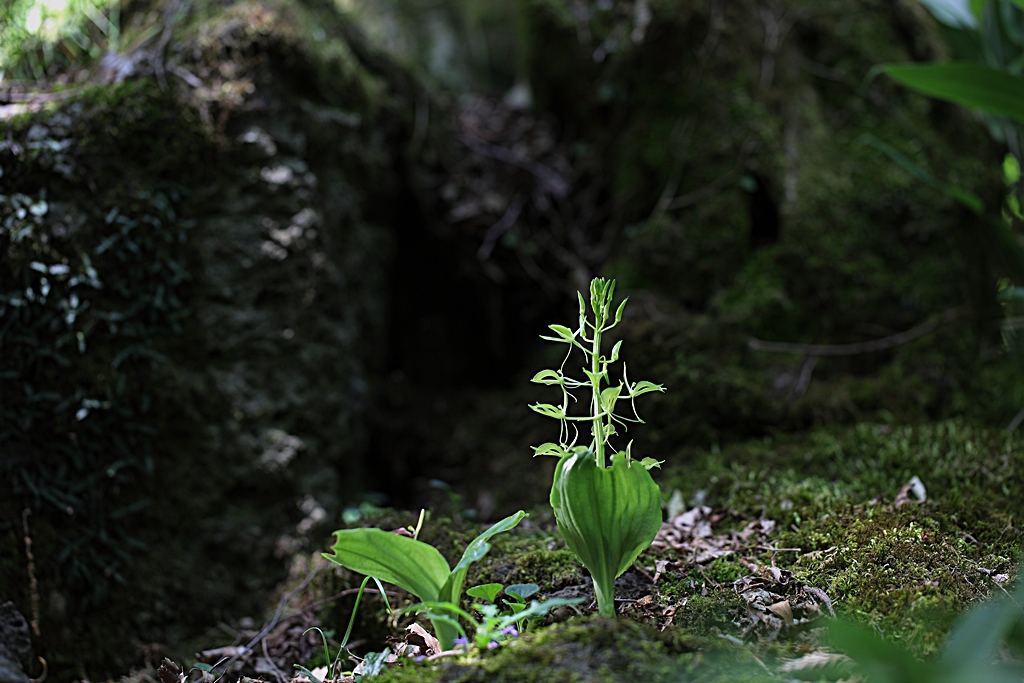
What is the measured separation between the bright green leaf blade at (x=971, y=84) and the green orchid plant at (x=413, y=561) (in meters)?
2.32

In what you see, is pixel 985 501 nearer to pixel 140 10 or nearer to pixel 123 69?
pixel 123 69

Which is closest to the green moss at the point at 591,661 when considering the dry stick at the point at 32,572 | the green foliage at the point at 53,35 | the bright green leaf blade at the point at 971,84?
the dry stick at the point at 32,572

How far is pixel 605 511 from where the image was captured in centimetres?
128

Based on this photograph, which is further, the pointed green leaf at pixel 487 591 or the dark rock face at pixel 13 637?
the dark rock face at pixel 13 637

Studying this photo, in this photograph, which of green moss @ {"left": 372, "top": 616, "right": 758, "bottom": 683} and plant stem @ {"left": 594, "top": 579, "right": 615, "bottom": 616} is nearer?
green moss @ {"left": 372, "top": 616, "right": 758, "bottom": 683}

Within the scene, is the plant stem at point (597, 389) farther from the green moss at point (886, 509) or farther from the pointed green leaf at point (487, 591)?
the green moss at point (886, 509)

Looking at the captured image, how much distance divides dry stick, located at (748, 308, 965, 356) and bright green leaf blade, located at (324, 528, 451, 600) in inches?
78.1

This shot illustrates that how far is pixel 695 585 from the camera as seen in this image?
154cm

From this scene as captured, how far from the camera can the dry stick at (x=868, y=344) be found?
2756 millimetres

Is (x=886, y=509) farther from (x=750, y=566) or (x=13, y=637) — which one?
(x=13, y=637)

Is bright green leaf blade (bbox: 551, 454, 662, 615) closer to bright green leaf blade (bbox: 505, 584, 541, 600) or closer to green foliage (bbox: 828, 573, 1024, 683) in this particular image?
bright green leaf blade (bbox: 505, 584, 541, 600)

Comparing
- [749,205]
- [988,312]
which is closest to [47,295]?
[749,205]

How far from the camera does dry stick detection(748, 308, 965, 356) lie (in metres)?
2.76

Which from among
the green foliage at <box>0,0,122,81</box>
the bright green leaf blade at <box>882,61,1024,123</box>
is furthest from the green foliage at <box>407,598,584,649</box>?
the green foliage at <box>0,0,122,81</box>
